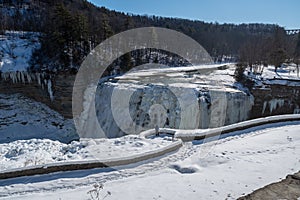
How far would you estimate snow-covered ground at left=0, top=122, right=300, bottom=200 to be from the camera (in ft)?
15.5

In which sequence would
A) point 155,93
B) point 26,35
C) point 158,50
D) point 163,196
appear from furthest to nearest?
point 158,50
point 26,35
point 155,93
point 163,196

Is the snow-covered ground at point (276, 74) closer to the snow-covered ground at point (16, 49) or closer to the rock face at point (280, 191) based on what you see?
the rock face at point (280, 191)

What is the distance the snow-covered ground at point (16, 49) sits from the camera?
61.5 ft

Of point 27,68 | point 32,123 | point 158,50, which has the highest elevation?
point 158,50

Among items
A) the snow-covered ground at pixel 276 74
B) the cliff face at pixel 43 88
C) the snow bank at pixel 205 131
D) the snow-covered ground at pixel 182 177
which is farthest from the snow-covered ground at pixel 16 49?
the snow-covered ground at pixel 276 74

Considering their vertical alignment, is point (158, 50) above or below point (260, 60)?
above

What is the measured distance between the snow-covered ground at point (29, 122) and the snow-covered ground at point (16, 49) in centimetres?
305

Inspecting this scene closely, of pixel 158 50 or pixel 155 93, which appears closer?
pixel 155 93

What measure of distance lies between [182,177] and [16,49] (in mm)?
21990

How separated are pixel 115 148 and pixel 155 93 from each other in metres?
9.07

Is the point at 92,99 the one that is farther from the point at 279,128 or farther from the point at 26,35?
the point at 279,128

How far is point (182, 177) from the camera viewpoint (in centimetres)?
537

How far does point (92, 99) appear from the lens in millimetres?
18391

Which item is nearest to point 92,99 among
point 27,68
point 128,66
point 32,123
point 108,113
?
point 108,113
